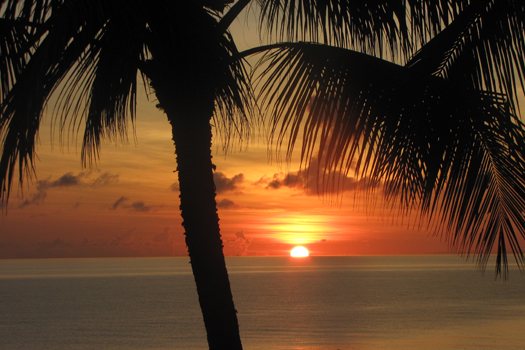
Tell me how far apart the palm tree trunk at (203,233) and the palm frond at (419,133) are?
675 millimetres

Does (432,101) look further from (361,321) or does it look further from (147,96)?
(361,321)

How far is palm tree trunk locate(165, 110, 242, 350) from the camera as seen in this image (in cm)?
443

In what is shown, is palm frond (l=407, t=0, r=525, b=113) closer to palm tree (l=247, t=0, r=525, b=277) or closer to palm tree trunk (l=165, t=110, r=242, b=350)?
palm tree (l=247, t=0, r=525, b=277)

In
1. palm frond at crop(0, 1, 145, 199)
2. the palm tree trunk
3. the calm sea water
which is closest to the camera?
palm frond at crop(0, 1, 145, 199)

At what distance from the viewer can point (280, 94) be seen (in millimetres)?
4262

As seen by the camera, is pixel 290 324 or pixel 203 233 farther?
pixel 290 324

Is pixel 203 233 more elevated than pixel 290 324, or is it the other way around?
pixel 203 233

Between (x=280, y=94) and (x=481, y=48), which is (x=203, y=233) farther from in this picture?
(x=481, y=48)

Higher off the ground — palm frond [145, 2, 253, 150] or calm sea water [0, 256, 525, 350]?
palm frond [145, 2, 253, 150]

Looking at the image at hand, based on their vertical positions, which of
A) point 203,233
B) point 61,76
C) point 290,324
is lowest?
point 290,324

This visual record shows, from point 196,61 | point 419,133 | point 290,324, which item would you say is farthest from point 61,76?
point 290,324

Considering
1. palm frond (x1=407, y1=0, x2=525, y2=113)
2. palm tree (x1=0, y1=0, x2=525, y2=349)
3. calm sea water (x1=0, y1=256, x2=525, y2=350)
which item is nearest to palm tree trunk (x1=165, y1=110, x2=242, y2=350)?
palm tree (x1=0, y1=0, x2=525, y2=349)

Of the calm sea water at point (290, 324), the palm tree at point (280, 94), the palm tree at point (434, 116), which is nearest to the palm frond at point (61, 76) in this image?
the palm tree at point (280, 94)

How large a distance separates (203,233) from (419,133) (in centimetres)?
182
